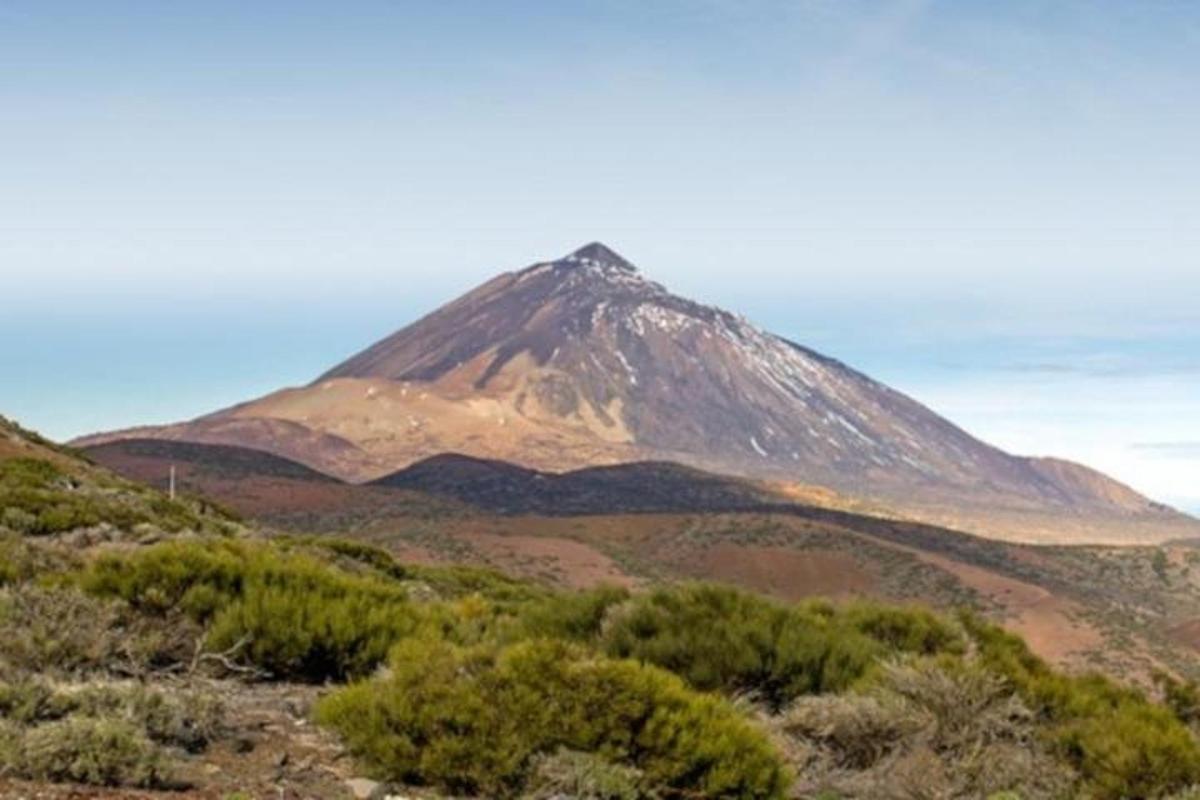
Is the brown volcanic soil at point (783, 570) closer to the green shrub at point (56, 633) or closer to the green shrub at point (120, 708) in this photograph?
the green shrub at point (56, 633)

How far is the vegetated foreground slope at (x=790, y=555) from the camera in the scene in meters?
58.7

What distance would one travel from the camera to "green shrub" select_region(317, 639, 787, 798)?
795cm

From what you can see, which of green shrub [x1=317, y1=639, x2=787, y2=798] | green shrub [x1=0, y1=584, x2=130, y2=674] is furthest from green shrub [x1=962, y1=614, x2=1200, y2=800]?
green shrub [x1=0, y1=584, x2=130, y2=674]

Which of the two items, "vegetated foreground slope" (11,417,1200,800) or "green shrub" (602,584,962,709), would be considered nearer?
"vegetated foreground slope" (11,417,1200,800)

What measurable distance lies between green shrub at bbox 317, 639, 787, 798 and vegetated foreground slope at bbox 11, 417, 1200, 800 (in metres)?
0.02

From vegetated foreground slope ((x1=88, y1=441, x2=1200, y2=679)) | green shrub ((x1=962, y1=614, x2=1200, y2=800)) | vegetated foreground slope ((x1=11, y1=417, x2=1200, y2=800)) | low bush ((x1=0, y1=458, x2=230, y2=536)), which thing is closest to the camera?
vegetated foreground slope ((x1=11, y1=417, x2=1200, y2=800))

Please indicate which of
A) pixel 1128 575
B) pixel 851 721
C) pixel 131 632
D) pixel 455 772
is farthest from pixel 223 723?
pixel 1128 575

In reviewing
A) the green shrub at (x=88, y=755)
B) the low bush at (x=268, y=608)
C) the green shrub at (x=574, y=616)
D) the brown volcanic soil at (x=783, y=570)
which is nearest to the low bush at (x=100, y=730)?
the green shrub at (x=88, y=755)

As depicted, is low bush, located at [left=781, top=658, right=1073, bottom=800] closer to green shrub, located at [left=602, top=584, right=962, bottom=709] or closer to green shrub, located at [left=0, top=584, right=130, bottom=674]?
green shrub, located at [left=602, top=584, right=962, bottom=709]

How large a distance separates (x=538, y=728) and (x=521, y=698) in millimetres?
262

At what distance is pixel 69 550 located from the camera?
56.7 ft

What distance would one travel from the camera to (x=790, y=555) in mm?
72125

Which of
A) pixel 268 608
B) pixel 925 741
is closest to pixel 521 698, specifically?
pixel 925 741

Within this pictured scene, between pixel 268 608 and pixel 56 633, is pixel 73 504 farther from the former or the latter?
pixel 56 633
